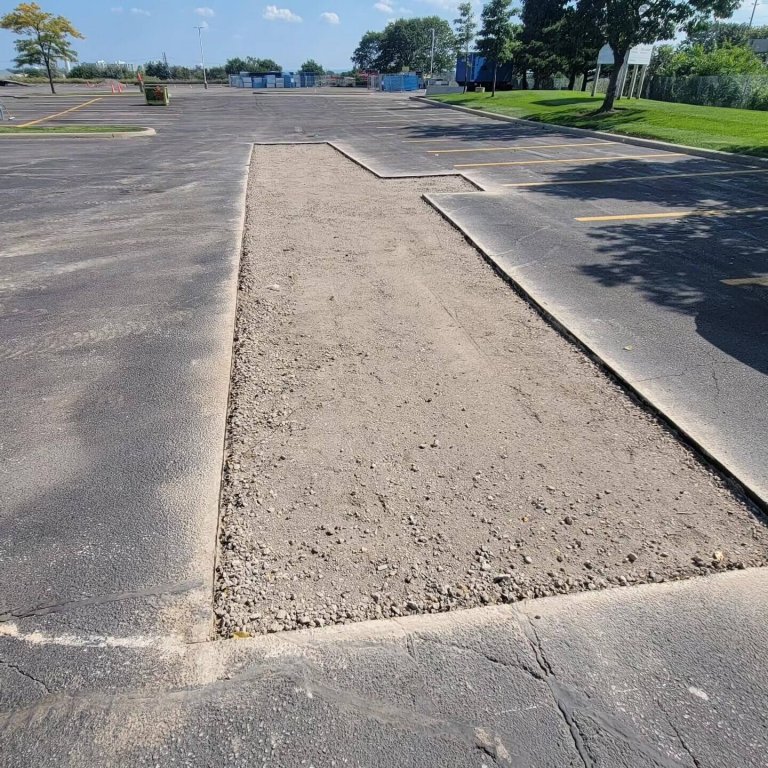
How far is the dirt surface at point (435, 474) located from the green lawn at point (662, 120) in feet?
Result: 47.2

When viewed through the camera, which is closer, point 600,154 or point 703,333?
point 703,333

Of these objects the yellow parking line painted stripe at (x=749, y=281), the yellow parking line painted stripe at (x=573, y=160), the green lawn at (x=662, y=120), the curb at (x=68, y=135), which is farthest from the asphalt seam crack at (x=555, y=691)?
the curb at (x=68, y=135)

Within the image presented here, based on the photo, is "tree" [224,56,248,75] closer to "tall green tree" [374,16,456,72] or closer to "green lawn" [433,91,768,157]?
"tall green tree" [374,16,456,72]

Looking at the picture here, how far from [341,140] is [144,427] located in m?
19.9

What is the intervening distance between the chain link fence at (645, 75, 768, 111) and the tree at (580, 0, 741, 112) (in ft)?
34.3

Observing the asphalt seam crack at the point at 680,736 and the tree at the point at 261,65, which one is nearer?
the asphalt seam crack at the point at 680,736

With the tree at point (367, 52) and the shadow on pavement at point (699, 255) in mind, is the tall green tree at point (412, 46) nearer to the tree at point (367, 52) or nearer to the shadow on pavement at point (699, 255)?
the tree at point (367, 52)

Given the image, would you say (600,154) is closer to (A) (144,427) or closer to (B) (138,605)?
(A) (144,427)

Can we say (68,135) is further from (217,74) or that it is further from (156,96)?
(217,74)

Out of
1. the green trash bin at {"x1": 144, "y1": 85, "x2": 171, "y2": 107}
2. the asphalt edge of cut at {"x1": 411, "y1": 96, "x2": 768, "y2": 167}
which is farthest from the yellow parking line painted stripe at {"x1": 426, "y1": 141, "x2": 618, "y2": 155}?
the green trash bin at {"x1": 144, "y1": 85, "x2": 171, "y2": 107}

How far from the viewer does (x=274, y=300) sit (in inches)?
260

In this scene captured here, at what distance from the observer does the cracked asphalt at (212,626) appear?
2.19m

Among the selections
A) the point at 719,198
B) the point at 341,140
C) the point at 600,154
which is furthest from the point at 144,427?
the point at 341,140

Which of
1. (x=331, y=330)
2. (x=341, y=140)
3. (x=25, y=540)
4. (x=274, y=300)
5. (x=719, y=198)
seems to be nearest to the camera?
(x=25, y=540)
